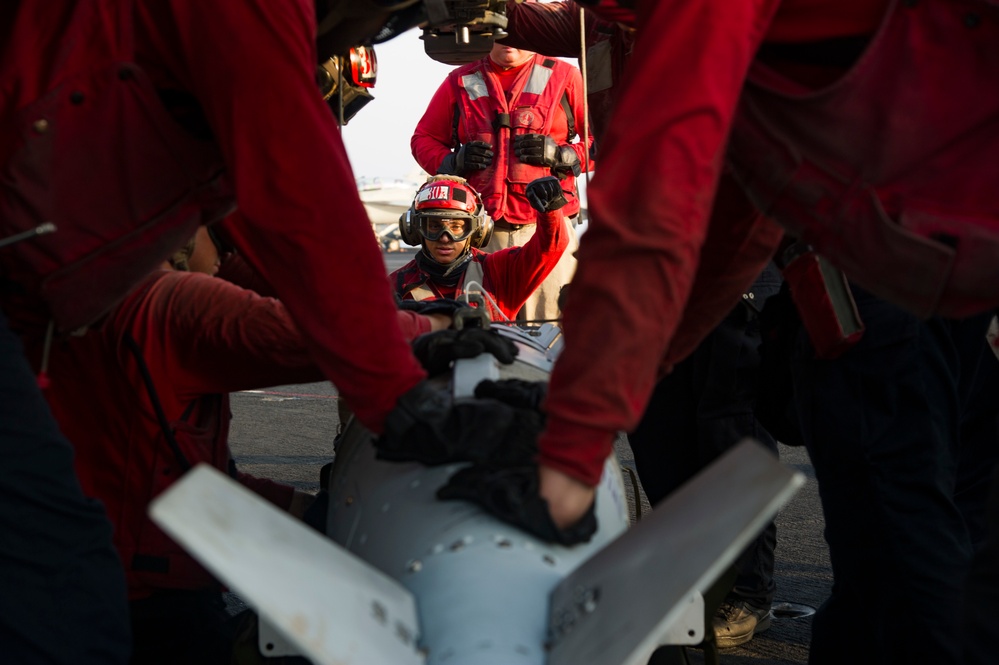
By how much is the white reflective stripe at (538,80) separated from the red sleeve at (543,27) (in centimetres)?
283

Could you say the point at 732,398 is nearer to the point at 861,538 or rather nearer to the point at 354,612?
the point at 861,538

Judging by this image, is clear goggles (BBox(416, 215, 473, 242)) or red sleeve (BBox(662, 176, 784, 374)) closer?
red sleeve (BBox(662, 176, 784, 374))

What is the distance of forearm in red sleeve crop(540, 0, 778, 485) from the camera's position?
5.27ft

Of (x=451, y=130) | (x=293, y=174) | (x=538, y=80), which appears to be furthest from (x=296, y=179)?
(x=451, y=130)

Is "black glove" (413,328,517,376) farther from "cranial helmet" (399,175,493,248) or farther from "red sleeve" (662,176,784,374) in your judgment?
"cranial helmet" (399,175,493,248)

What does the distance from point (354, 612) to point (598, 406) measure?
47 centimetres

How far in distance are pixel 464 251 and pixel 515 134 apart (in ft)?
5.43

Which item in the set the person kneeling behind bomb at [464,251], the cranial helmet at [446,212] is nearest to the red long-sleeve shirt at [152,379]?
the person kneeling behind bomb at [464,251]

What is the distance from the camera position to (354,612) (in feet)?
4.66

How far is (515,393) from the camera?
201 cm

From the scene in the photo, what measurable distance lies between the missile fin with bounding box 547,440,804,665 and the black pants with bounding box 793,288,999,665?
107cm

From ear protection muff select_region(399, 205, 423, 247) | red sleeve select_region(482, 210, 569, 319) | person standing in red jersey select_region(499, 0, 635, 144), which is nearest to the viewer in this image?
person standing in red jersey select_region(499, 0, 635, 144)

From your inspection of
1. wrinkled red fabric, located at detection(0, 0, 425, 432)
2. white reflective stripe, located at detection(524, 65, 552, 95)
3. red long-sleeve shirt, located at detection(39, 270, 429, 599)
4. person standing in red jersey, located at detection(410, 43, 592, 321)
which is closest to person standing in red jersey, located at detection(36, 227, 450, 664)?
red long-sleeve shirt, located at detection(39, 270, 429, 599)

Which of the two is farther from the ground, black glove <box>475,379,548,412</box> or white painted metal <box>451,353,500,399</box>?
black glove <box>475,379,548,412</box>
